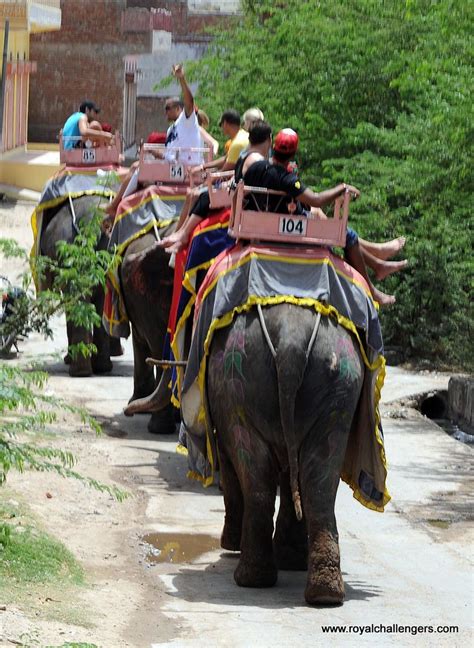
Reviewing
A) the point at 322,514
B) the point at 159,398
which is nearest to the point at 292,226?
the point at 322,514

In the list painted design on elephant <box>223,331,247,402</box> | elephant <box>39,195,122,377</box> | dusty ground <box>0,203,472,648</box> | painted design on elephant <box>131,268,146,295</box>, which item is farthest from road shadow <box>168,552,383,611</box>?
elephant <box>39,195,122,377</box>

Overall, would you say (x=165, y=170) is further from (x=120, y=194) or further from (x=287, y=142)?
(x=287, y=142)

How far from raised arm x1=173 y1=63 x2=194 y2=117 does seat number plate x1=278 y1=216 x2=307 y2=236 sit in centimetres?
473

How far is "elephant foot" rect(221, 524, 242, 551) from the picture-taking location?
8.86m

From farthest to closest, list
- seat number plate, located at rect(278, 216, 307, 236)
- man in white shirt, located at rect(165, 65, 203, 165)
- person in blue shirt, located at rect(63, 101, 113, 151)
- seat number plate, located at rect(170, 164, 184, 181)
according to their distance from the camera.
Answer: person in blue shirt, located at rect(63, 101, 113, 151), man in white shirt, located at rect(165, 65, 203, 165), seat number plate, located at rect(170, 164, 184, 181), seat number plate, located at rect(278, 216, 307, 236)

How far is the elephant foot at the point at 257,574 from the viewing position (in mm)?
8125

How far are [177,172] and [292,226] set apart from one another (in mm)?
4706

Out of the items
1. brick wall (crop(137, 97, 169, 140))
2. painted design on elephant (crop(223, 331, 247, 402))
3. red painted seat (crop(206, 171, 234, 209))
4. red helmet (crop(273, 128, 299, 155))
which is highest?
red helmet (crop(273, 128, 299, 155))

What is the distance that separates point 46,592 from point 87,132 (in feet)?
31.4

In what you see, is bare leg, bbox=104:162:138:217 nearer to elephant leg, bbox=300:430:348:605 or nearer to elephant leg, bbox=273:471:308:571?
elephant leg, bbox=273:471:308:571

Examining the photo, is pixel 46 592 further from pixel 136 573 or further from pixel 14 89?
pixel 14 89

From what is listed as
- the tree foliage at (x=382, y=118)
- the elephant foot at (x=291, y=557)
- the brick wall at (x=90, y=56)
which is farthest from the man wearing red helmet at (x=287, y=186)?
the brick wall at (x=90, y=56)

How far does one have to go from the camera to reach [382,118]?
20.5m

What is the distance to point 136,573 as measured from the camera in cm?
855
